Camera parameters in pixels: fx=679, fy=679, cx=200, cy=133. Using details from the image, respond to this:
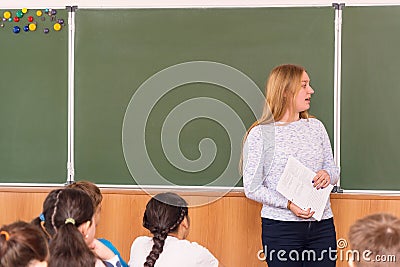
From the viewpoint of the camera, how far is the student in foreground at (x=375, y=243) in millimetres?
1902

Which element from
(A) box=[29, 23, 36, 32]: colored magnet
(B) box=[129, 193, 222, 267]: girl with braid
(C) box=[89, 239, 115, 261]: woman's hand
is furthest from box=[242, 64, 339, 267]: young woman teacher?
(A) box=[29, 23, 36, 32]: colored magnet

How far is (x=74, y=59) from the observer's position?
3893 millimetres

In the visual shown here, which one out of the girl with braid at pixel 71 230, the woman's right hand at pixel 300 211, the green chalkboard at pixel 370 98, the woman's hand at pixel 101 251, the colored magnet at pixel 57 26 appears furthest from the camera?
the colored magnet at pixel 57 26

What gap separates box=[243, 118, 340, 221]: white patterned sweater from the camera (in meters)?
3.12

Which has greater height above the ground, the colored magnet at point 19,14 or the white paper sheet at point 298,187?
the colored magnet at point 19,14

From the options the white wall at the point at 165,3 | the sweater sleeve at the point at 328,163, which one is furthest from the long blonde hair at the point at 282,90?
the white wall at the point at 165,3

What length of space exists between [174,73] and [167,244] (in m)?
1.41

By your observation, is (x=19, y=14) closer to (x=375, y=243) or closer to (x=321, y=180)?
(x=321, y=180)

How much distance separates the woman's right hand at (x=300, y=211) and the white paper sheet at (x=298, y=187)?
16 millimetres

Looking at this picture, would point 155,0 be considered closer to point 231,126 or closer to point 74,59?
point 74,59

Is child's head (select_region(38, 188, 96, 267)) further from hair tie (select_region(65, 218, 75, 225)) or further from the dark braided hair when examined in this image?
the dark braided hair

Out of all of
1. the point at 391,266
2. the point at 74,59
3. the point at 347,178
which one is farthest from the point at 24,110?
the point at 391,266

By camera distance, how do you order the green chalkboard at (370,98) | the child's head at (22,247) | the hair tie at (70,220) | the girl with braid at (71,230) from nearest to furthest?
the child's head at (22,247)
the girl with braid at (71,230)
the hair tie at (70,220)
the green chalkboard at (370,98)

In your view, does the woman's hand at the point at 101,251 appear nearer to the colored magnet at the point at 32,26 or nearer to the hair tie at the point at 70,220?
the hair tie at the point at 70,220
